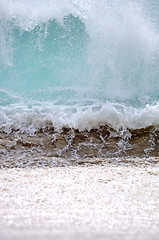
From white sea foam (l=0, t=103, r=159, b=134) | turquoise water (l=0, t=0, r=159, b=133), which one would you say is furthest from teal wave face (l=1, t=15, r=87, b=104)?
white sea foam (l=0, t=103, r=159, b=134)

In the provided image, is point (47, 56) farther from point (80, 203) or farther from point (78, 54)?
point (80, 203)

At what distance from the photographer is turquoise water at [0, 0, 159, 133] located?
3.70 metres

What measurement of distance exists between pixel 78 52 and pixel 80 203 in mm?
3156

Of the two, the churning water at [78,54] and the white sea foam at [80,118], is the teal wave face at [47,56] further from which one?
the white sea foam at [80,118]

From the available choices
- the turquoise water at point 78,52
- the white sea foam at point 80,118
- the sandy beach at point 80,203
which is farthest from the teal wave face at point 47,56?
the sandy beach at point 80,203

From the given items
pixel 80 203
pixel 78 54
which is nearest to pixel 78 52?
pixel 78 54

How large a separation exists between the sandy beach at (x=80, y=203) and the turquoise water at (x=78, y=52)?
1.62 metres

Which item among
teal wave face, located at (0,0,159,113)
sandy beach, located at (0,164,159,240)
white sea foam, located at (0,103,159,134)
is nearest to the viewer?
sandy beach, located at (0,164,159,240)

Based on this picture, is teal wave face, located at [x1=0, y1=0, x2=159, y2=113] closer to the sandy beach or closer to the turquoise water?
the turquoise water

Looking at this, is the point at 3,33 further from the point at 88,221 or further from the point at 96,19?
the point at 88,221

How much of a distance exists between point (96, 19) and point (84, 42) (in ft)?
1.50

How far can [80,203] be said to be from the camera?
4.36 feet

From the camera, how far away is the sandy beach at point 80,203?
32.9 inches

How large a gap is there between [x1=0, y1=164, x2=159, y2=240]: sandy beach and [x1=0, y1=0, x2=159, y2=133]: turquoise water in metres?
1.62
